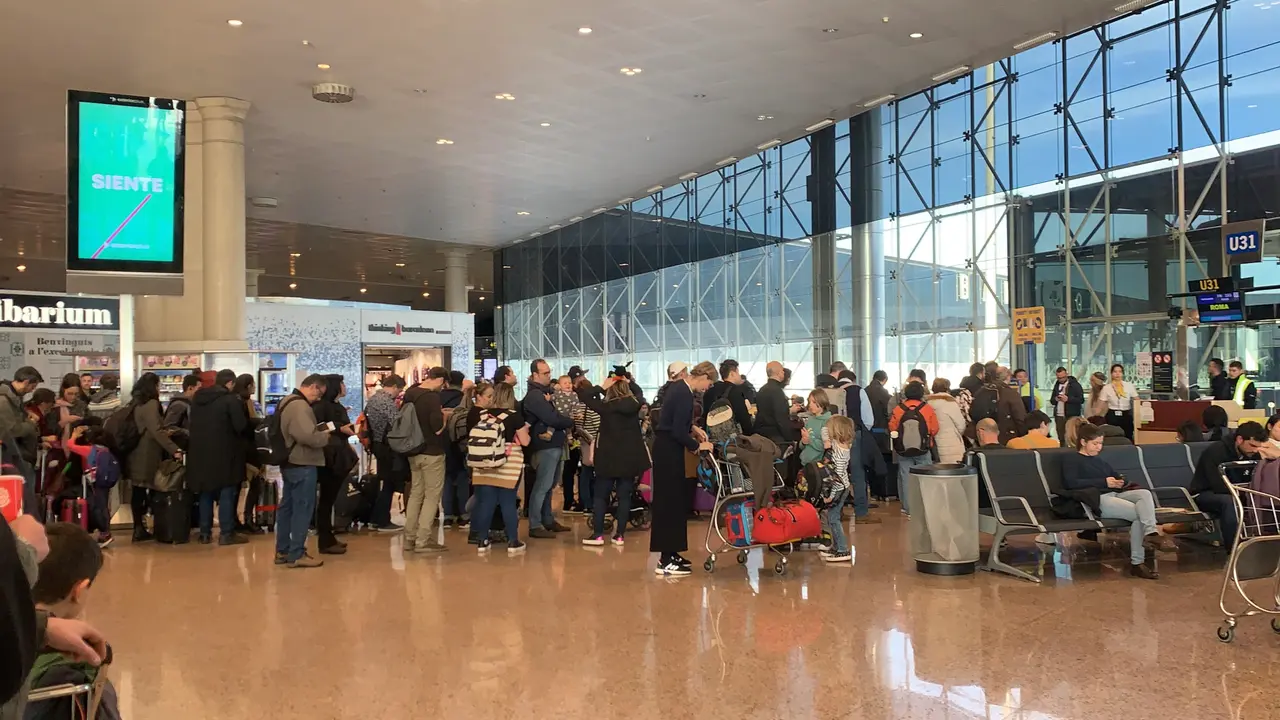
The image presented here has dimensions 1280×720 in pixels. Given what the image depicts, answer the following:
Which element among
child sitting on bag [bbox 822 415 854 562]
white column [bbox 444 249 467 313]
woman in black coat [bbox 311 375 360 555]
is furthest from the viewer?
white column [bbox 444 249 467 313]

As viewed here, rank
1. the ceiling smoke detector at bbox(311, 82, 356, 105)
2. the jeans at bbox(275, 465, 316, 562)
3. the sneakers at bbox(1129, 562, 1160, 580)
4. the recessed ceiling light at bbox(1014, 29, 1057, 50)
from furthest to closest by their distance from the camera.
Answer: the ceiling smoke detector at bbox(311, 82, 356, 105) → the recessed ceiling light at bbox(1014, 29, 1057, 50) → the jeans at bbox(275, 465, 316, 562) → the sneakers at bbox(1129, 562, 1160, 580)

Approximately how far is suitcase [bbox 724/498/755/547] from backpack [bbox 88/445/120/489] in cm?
605

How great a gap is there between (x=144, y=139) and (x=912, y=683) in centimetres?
1170

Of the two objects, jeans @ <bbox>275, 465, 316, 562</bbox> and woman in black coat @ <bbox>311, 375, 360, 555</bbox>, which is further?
woman in black coat @ <bbox>311, 375, 360, 555</bbox>

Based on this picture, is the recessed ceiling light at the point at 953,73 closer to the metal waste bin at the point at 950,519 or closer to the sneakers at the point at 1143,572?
the metal waste bin at the point at 950,519

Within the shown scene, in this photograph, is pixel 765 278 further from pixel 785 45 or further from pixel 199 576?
pixel 199 576

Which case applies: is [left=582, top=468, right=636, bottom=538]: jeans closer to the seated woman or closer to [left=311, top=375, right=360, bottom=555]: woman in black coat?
[left=311, top=375, right=360, bottom=555]: woman in black coat

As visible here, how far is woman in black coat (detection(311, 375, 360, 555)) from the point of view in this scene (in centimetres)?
861

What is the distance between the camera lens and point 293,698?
15.0ft

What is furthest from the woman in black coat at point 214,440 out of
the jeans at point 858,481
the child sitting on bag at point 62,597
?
the child sitting on bag at point 62,597

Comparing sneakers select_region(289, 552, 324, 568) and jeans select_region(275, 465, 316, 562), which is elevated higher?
jeans select_region(275, 465, 316, 562)

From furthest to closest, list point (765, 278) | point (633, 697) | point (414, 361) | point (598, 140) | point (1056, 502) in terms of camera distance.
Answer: point (414, 361) < point (765, 278) < point (598, 140) < point (1056, 502) < point (633, 697)

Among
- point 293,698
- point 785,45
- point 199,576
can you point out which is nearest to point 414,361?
point 785,45

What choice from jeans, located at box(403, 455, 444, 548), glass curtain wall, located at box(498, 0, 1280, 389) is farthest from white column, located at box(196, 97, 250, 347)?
glass curtain wall, located at box(498, 0, 1280, 389)
